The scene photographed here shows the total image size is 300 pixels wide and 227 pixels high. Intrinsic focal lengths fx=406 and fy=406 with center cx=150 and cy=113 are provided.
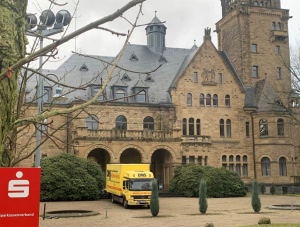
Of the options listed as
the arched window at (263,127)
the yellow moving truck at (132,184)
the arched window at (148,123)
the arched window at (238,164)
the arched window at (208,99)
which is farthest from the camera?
the arched window at (263,127)

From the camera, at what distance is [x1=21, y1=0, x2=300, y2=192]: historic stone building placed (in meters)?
41.3

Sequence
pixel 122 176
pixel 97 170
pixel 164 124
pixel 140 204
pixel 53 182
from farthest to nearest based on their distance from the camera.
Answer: pixel 164 124 < pixel 97 170 < pixel 53 182 < pixel 122 176 < pixel 140 204

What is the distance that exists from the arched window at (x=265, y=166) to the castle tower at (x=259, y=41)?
31.7ft

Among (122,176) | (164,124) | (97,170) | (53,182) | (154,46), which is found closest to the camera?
(122,176)

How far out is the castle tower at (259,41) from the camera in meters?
50.6

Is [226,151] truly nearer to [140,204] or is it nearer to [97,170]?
[97,170]

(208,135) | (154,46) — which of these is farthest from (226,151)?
(154,46)

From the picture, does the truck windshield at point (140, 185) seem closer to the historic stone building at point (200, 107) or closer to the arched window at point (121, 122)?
the historic stone building at point (200, 107)

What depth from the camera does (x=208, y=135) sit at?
149 feet

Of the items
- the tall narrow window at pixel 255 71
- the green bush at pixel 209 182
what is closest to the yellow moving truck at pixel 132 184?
the green bush at pixel 209 182

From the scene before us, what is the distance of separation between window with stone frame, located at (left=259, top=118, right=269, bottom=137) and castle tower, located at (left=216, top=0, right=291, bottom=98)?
220 inches

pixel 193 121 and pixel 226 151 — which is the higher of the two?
pixel 193 121

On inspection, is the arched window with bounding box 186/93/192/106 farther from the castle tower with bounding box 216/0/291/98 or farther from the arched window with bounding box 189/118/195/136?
the castle tower with bounding box 216/0/291/98

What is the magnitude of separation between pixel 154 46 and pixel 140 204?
2804 centimetres
